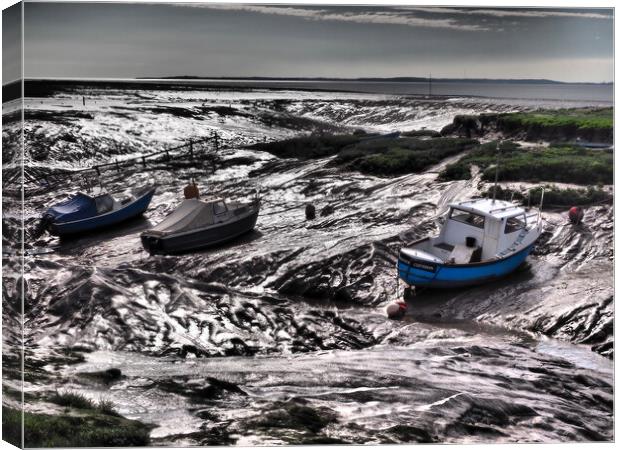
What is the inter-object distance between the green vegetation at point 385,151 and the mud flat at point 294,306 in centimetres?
16

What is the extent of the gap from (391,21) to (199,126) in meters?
5.55

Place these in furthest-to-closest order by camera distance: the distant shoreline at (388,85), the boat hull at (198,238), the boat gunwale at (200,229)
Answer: the boat gunwale at (200,229)
the boat hull at (198,238)
the distant shoreline at (388,85)

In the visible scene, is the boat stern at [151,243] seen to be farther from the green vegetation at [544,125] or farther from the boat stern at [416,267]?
the green vegetation at [544,125]

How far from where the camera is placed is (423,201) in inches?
678

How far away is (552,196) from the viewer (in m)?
17.3

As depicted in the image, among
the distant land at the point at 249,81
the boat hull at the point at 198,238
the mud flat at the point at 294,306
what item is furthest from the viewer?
the boat hull at the point at 198,238

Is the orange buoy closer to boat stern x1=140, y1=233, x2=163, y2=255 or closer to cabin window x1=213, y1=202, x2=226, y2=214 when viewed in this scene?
cabin window x1=213, y1=202, x2=226, y2=214

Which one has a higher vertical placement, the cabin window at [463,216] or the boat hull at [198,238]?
the cabin window at [463,216]

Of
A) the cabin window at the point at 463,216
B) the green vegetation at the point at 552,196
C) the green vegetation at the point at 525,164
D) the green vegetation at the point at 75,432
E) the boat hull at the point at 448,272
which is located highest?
the green vegetation at the point at 525,164

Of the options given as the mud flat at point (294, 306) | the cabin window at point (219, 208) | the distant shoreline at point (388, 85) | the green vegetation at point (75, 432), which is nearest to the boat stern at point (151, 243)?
the mud flat at point (294, 306)

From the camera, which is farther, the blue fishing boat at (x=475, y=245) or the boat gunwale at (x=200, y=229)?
the boat gunwale at (x=200, y=229)

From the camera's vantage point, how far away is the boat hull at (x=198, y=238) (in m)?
16.7

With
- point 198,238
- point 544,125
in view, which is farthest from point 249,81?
point 544,125

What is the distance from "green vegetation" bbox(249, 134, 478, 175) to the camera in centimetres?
1638
